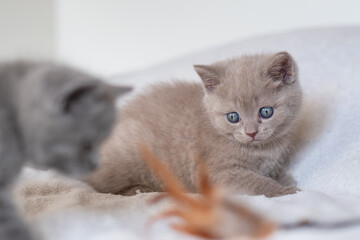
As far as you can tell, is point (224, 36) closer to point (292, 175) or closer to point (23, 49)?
point (292, 175)

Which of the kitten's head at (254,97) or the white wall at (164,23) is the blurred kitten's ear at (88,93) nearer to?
the kitten's head at (254,97)

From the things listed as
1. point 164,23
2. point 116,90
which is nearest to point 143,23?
point 164,23

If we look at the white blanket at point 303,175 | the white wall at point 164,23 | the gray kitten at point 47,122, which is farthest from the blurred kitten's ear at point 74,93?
the white wall at point 164,23

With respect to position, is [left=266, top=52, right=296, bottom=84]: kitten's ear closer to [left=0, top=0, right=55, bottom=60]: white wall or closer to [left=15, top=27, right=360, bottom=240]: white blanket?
[left=15, top=27, right=360, bottom=240]: white blanket

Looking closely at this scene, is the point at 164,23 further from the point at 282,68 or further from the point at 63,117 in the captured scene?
the point at 63,117

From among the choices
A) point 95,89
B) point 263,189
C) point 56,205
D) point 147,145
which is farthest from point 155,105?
point 95,89

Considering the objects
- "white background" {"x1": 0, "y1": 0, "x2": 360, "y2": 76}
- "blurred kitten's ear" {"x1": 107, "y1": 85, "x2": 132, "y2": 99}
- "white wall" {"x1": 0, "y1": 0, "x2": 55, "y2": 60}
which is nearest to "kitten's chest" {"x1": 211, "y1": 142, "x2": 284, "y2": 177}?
"blurred kitten's ear" {"x1": 107, "y1": 85, "x2": 132, "y2": 99}
